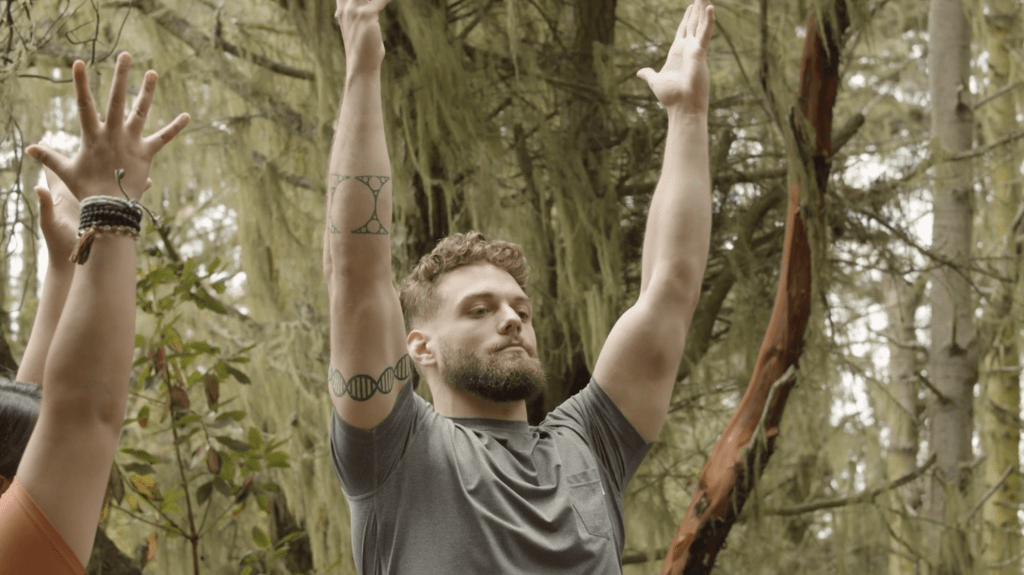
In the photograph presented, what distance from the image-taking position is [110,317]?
3.02 ft

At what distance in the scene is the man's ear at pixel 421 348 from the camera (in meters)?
1.53

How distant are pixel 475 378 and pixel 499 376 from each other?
3 centimetres

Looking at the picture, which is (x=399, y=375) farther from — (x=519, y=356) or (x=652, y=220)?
(x=652, y=220)

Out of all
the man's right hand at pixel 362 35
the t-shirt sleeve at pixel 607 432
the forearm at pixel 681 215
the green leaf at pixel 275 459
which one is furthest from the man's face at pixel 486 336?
the green leaf at pixel 275 459

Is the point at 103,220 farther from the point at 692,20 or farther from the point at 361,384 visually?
the point at 692,20

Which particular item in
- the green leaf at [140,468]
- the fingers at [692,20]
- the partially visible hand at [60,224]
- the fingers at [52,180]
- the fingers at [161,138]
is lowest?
the green leaf at [140,468]

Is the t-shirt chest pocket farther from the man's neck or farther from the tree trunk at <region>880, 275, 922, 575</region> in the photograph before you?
the tree trunk at <region>880, 275, 922, 575</region>

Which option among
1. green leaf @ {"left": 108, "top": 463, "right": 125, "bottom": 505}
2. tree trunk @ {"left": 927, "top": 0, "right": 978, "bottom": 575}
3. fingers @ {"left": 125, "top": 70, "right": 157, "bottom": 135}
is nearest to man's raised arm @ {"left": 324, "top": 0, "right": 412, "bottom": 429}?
fingers @ {"left": 125, "top": 70, "right": 157, "bottom": 135}

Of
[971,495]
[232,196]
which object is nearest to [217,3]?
[232,196]

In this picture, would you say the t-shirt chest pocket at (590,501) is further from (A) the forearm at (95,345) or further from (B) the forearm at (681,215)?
(A) the forearm at (95,345)

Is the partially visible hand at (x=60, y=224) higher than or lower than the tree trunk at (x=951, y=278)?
lower

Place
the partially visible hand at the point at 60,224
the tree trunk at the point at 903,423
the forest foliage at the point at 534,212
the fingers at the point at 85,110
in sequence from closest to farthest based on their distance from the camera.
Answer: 1. the fingers at the point at 85,110
2. the partially visible hand at the point at 60,224
3. the forest foliage at the point at 534,212
4. the tree trunk at the point at 903,423

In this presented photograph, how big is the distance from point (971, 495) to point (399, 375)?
2836 mm

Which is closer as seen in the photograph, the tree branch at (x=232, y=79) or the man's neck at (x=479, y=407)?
the man's neck at (x=479, y=407)
